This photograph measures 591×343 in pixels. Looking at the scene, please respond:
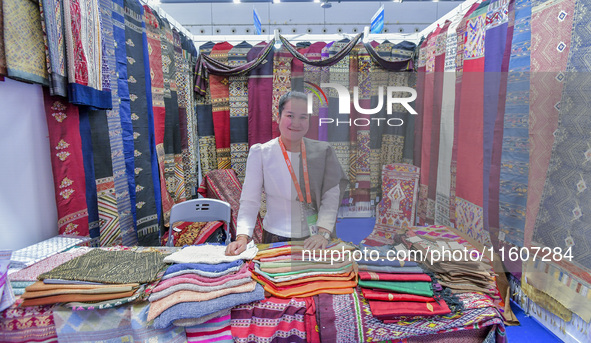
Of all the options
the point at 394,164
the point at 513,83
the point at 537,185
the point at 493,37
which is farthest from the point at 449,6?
the point at 394,164

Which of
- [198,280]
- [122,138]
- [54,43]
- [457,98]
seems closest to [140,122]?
[122,138]

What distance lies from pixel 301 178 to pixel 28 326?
1.09 meters

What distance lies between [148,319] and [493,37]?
2.36 m

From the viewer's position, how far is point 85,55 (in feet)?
5.40

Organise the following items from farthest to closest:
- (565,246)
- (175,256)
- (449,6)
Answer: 1. (449,6)
2. (565,246)
3. (175,256)

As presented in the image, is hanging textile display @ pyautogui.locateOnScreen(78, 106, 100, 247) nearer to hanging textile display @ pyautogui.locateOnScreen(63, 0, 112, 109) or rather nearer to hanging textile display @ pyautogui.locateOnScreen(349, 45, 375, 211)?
hanging textile display @ pyautogui.locateOnScreen(63, 0, 112, 109)

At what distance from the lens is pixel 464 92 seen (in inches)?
55.3

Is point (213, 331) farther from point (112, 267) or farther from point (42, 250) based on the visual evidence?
point (42, 250)

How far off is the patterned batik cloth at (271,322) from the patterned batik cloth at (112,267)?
377mm

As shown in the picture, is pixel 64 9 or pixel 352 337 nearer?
pixel 352 337

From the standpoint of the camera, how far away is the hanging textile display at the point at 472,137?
4.64 feet

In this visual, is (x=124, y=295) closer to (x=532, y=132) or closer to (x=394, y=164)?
(x=394, y=164)

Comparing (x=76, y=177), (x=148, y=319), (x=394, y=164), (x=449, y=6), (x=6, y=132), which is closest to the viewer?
(x=148, y=319)

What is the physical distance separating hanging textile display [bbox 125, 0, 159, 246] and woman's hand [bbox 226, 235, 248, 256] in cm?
148
